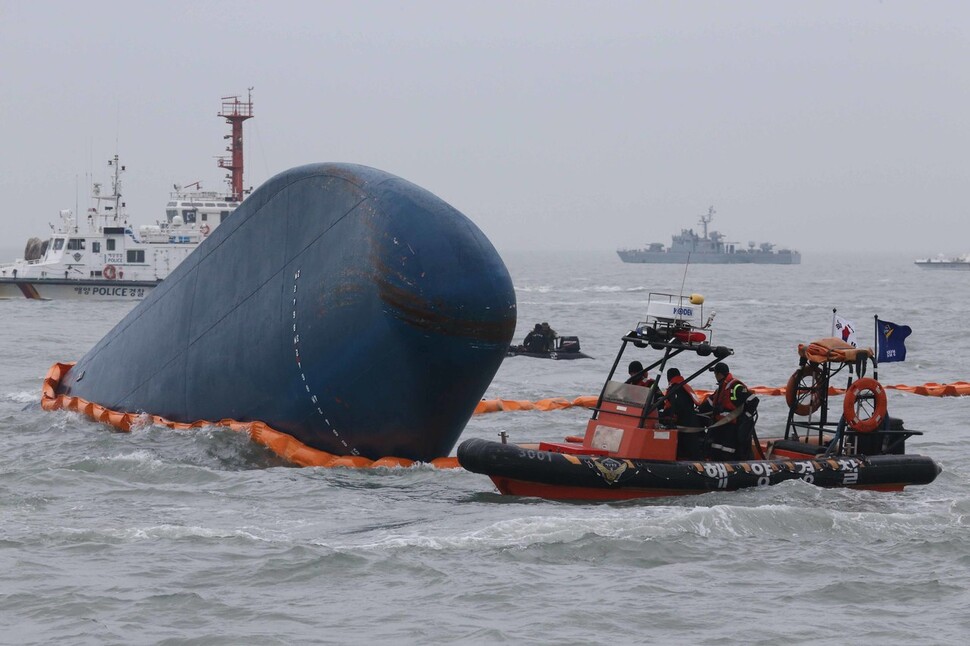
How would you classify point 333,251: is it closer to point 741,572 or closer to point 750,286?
point 741,572

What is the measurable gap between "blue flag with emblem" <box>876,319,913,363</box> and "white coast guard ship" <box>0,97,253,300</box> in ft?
145

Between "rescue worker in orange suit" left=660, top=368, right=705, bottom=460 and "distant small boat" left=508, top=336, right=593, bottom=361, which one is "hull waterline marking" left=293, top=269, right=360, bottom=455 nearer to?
"rescue worker in orange suit" left=660, top=368, right=705, bottom=460

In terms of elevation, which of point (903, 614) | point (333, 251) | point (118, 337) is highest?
point (333, 251)

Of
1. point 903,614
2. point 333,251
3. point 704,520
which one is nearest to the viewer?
point 903,614

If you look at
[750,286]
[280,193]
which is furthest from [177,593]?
[750,286]

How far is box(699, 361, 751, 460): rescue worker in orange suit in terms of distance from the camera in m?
14.7

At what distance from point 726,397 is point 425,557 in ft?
15.9

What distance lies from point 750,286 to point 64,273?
189ft

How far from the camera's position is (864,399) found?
1553 cm

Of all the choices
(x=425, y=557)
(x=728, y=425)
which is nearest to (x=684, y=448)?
(x=728, y=425)

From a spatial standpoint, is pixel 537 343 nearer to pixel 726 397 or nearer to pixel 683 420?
pixel 726 397

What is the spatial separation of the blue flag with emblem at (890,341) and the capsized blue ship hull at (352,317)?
4.45 meters

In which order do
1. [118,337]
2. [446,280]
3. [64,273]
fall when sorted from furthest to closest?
[64,273] < [118,337] < [446,280]

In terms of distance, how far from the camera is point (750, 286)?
3974 inches
